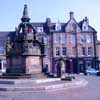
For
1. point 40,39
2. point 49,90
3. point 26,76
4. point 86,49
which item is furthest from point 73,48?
point 49,90

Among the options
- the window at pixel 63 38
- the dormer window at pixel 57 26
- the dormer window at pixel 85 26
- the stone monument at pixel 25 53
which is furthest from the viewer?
the dormer window at pixel 85 26

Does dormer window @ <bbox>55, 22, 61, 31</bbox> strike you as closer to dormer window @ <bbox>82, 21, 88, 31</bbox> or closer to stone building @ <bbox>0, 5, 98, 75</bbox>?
stone building @ <bbox>0, 5, 98, 75</bbox>

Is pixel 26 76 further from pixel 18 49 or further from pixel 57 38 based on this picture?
pixel 57 38

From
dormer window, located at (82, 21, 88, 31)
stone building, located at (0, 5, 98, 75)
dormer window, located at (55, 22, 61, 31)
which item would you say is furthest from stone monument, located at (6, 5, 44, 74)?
dormer window, located at (82, 21, 88, 31)

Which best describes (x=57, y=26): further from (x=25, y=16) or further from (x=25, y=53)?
(x=25, y=53)

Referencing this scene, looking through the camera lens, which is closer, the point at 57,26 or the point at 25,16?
the point at 25,16

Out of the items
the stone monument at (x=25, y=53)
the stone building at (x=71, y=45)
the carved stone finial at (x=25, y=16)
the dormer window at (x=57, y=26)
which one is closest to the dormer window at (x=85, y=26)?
the stone building at (x=71, y=45)

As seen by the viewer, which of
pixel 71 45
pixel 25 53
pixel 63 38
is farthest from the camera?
pixel 63 38

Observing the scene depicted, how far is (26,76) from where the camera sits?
18.8 metres

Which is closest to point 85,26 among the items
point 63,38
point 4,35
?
point 63,38

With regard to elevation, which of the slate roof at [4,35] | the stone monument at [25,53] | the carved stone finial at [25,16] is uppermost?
the slate roof at [4,35]

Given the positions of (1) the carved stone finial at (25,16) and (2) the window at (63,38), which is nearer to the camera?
(1) the carved stone finial at (25,16)

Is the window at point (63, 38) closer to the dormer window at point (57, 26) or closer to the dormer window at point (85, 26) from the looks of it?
the dormer window at point (57, 26)

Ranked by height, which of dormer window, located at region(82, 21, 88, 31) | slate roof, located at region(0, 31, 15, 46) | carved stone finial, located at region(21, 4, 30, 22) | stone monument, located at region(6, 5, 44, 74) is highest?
dormer window, located at region(82, 21, 88, 31)
